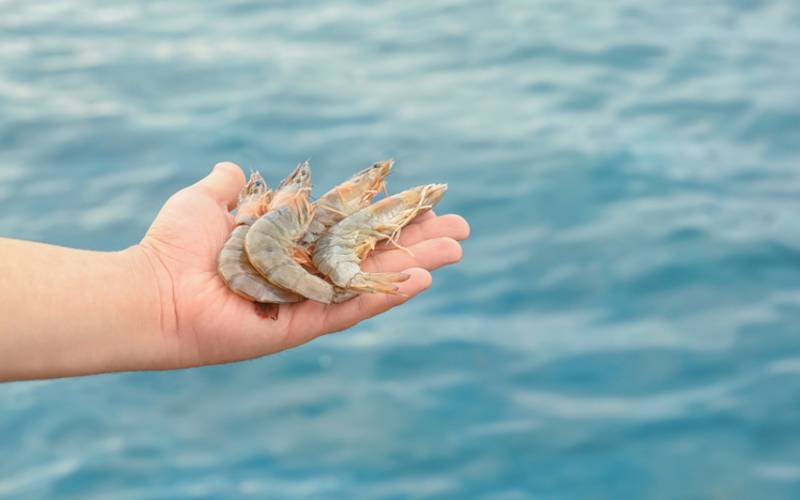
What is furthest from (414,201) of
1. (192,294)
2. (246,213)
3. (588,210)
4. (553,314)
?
(588,210)

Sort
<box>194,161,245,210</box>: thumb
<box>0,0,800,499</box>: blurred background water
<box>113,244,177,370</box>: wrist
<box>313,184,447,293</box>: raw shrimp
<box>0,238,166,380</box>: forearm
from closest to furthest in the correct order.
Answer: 1. <box>0,238,166,380</box>: forearm
2. <box>113,244,177,370</box>: wrist
3. <box>313,184,447,293</box>: raw shrimp
4. <box>194,161,245,210</box>: thumb
5. <box>0,0,800,499</box>: blurred background water

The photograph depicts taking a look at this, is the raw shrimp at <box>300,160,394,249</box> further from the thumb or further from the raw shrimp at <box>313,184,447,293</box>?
the thumb

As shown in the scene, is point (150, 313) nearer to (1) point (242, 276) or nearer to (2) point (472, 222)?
(1) point (242, 276)

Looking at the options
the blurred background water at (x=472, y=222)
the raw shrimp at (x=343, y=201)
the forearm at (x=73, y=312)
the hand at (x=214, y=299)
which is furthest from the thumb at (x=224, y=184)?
the blurred background water at (x=472, y=222)

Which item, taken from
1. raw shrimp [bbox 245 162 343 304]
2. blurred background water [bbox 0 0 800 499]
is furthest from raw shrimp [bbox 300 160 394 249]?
blurred background water [bbox 0 0 800 499]

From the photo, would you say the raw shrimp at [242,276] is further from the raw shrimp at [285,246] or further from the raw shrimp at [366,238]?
the raw shrimp at [366,238]

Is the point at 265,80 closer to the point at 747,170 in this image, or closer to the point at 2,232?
the point at 2,232

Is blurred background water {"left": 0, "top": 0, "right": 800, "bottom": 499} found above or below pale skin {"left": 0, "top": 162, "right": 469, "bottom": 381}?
above
